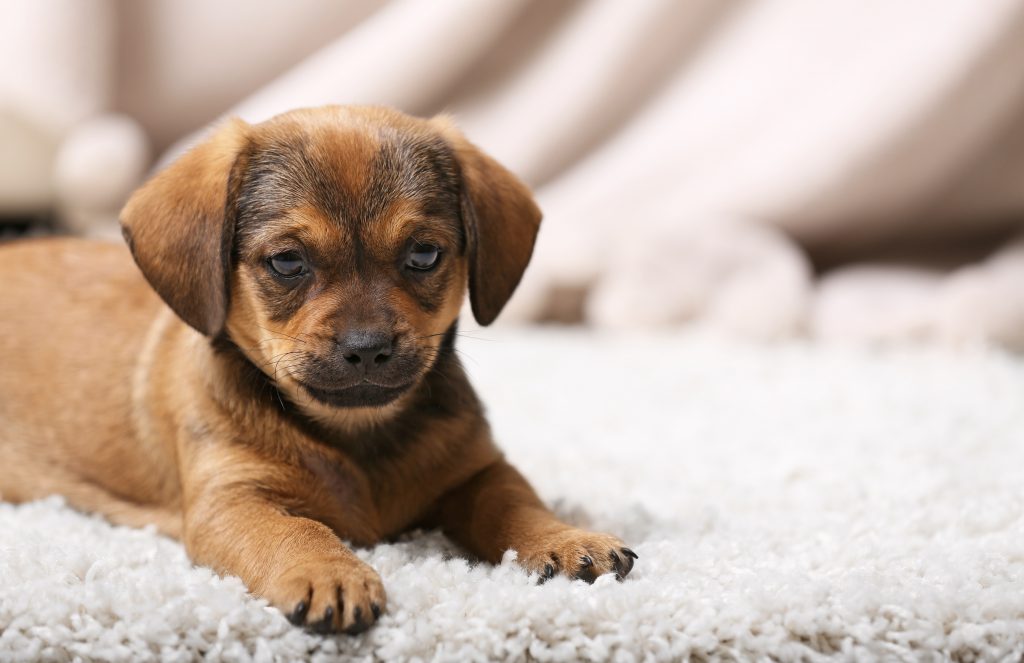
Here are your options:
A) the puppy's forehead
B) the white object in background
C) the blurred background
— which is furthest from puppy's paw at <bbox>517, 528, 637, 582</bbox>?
the white object in background

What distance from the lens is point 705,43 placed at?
592cm

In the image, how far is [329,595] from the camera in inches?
79.2

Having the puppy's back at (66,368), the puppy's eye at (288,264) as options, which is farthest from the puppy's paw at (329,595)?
the puppy's back at (66,368)

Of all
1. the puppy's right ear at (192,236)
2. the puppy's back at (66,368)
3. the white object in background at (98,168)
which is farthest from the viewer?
the white object in background at (98,168)

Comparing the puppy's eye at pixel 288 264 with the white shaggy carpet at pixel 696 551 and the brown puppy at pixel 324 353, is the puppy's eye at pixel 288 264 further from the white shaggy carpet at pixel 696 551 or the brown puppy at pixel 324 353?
the white shaggy carpet at pixel 696 551

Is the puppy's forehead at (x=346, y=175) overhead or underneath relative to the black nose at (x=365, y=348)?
overhead

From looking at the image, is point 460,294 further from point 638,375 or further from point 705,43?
point 705,43

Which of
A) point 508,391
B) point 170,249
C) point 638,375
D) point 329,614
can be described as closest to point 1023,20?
point 638,375

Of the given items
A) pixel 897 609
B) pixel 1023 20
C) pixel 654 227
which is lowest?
pixel 654 227

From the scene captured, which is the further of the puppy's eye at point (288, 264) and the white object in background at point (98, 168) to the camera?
the white object in background at point (98, 168)

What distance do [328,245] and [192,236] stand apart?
13.1 inches

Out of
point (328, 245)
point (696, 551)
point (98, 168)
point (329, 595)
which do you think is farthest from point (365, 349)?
point (98, 168)

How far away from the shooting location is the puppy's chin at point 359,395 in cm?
244

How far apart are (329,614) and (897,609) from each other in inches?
40.9
